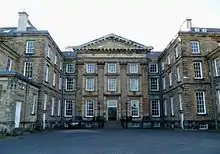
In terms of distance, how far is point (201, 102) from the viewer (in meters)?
25.4

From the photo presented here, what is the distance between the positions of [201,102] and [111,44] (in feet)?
56.8

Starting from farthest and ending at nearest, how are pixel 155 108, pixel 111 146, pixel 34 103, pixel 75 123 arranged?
pixel 155 108 → pixel 75 123 → pixel 34 103 → pixel 111 146

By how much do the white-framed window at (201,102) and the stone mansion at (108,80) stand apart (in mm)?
113

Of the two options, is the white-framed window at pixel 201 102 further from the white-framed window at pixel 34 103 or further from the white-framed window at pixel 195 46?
the white-framed window at pixel 34 103

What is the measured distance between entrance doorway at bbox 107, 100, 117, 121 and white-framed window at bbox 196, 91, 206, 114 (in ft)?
43.6

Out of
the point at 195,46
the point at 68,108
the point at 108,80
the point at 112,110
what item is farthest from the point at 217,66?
the point at 68,108

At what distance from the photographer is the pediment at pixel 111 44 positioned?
35.9 m

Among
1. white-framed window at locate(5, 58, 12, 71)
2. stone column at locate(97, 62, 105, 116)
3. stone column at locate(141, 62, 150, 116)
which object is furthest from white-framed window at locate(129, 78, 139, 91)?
white-framed window at locate(5, 58, 12, 71)

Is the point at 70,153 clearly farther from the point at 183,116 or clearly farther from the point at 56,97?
the point at 56,97

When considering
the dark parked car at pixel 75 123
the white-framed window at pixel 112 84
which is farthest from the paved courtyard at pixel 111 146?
the white-framed window at pixel 112 84

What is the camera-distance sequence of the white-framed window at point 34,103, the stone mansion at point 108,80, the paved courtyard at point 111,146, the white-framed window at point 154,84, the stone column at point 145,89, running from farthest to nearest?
1. the white-framed window at point 154,84
2. the stone column at point 145,89
3. the white-framed window at point 34,103
4. the stone mansion at point 108,80
5. the paved courtyard at point 111,146

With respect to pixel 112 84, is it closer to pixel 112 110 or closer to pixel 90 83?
pixel 90 83

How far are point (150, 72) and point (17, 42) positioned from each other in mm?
21447

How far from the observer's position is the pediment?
35.9 metres
